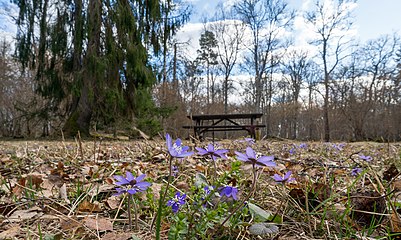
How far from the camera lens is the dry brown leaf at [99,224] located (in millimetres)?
690

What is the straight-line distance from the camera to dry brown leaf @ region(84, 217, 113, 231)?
2.26ft

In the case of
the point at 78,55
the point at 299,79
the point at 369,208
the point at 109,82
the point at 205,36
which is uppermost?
the point at 205,36

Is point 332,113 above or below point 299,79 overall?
below

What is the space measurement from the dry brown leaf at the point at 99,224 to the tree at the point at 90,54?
844 cm

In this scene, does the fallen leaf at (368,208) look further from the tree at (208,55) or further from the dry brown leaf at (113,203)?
the tree at (208,55)

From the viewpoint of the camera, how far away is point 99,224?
2.34ft

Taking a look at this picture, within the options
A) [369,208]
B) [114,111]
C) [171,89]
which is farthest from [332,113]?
[369,208]

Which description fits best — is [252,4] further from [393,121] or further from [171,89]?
[393,121]

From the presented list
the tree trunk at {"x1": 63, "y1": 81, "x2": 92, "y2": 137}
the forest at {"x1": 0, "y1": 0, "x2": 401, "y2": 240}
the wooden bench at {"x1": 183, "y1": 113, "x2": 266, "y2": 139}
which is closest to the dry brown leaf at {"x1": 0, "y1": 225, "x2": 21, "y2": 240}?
the forest at {"x1": 0, "y1": 0, "x2": 401, "y2": 240}

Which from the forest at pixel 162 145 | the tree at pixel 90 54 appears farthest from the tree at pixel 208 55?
the tree at pixel 90 54

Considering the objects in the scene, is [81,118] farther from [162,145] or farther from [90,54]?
[162,145]

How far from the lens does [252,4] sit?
19.9 m

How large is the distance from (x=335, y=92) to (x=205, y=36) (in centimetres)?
1131

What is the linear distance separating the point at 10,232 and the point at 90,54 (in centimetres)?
874
